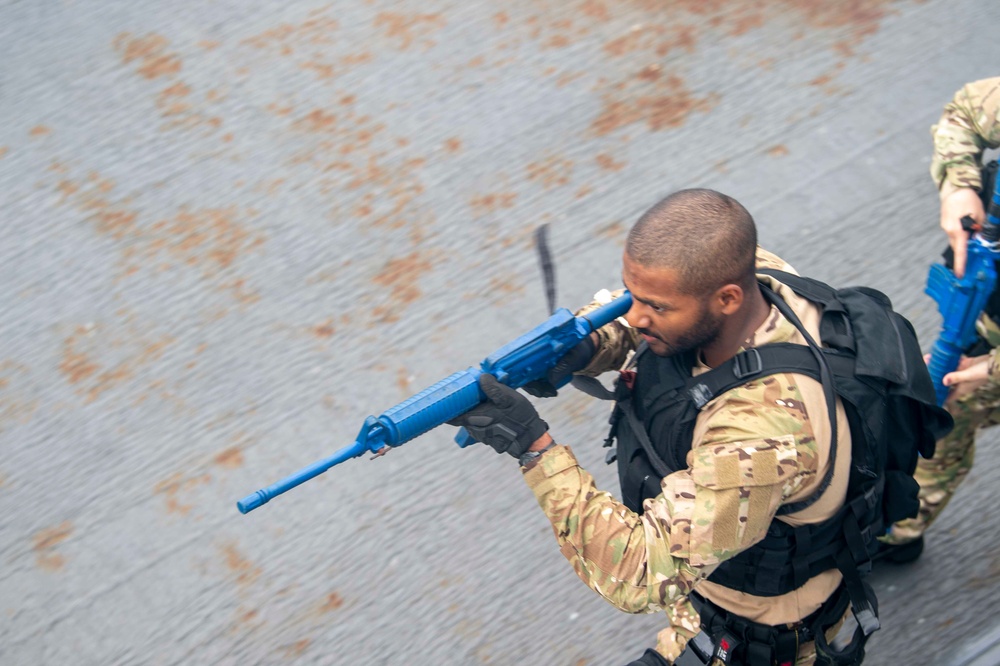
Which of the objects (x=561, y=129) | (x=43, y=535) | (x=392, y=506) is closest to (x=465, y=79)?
(x=561, y=129)

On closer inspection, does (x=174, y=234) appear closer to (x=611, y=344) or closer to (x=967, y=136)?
(x=611, y=344)

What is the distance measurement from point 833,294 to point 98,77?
3.80 metres

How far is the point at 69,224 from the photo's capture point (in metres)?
4.15

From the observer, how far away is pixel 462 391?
214 centimetres

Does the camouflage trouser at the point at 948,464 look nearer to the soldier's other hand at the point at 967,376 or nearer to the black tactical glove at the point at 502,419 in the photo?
the soldier's other hand at the point at 967,376

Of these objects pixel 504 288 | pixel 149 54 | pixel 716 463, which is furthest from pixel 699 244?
pixel 149 54

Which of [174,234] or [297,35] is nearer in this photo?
[174,234]

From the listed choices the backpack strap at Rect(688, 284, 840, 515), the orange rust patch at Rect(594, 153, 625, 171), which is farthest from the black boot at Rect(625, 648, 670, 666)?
the orange rust patch at Rect(594, 153, 625, 171)

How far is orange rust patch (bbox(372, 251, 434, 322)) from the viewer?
3.92 m

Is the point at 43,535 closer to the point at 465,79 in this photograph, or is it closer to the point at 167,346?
the point at 167,346

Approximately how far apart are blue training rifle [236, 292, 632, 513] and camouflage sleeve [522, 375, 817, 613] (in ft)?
1.13

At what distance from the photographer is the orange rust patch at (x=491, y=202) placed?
426cm

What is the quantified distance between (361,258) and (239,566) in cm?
142

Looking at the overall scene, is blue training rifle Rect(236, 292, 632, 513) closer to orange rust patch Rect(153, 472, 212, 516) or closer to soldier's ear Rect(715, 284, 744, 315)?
soldier's ear Rect(715, 284, 744, 315)
